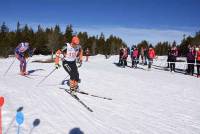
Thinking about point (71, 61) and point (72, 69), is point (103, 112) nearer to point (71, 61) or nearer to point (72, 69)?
point (72, 69)

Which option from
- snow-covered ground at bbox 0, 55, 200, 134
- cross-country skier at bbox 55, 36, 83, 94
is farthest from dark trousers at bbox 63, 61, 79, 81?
snow-covered ground at bbox 0, 55, 200, 134

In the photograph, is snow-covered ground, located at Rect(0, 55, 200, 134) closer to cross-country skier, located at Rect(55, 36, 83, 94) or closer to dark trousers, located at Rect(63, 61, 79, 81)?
cross-country skier, located at Rect(55, 36, 83, 94)

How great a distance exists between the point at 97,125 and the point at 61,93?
4.38 meters

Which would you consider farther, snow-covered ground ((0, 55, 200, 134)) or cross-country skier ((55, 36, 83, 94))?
cross-country skier ((55, 36, 83, 94))

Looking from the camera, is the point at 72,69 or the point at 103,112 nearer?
the point at 103,112

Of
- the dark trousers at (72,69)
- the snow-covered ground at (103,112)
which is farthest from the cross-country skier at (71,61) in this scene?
the snow-covered ground at (103,112)

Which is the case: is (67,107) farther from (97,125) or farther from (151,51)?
(151,51)

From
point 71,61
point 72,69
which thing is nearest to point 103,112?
point 72,69

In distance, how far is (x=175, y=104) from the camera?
37.3 feet

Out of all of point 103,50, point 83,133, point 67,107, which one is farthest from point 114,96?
point 103,50

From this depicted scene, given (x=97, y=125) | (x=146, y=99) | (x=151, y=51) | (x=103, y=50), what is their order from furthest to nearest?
(x=103, y=50), (x=151, y=51), (x=146, y=99), (x=97, y=125)

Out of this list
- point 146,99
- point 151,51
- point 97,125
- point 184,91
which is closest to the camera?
point 97,125

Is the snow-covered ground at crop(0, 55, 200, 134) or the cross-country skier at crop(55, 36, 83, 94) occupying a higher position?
the cross-country skier at crop(55, 36, 83, 94)

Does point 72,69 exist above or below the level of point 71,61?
below
